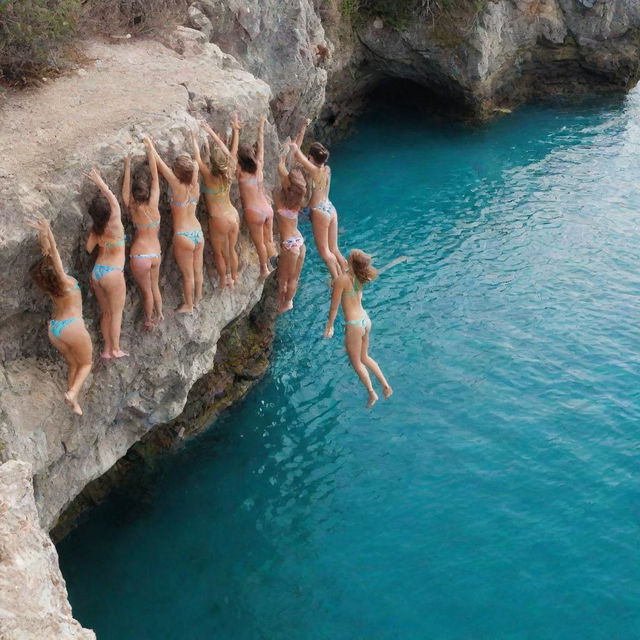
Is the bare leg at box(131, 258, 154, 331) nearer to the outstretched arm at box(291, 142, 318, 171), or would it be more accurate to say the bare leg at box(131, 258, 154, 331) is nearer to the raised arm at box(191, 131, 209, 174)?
the raised arm at box(191, 131, 209, 174)

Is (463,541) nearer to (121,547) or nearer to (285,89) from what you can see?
(121,547)

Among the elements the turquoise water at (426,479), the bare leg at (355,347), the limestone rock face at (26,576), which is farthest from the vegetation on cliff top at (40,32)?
the turquoise water at (426,479)

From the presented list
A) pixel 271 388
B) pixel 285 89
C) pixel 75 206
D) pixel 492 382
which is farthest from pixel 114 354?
pixel 285 89

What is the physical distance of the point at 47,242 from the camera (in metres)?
8.49

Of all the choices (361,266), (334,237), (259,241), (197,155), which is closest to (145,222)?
(197,155)

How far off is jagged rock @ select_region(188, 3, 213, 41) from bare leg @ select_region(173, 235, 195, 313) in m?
5.73

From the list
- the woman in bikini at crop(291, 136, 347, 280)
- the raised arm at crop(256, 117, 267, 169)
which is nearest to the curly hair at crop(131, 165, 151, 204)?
the raised arm at crop(256, 117, 267, 169)

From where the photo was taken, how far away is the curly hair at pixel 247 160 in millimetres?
11145

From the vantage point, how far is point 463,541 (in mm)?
11539

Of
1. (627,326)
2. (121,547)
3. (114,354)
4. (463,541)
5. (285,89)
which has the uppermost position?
(285,89)

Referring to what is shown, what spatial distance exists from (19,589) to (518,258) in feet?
47.6

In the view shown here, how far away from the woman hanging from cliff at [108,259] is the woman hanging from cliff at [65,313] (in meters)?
0.40

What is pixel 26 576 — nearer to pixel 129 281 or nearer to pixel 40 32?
pixel 129 281

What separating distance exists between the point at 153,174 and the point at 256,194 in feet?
6.95
